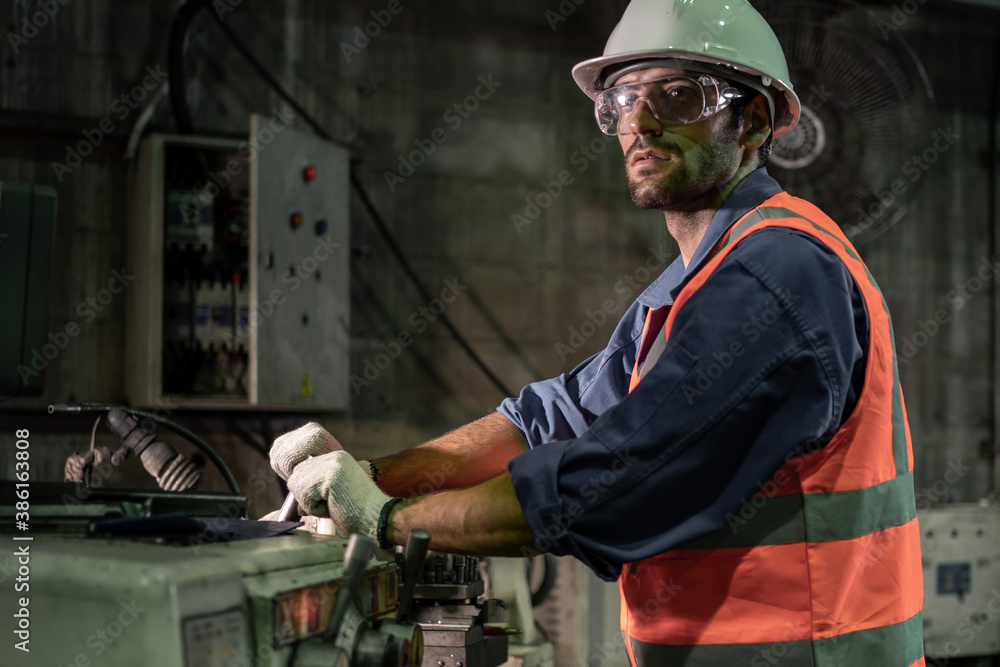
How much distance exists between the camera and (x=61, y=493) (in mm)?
1102

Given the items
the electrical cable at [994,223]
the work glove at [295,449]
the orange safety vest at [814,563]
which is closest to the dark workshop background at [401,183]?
the electrical cable at [994,223]

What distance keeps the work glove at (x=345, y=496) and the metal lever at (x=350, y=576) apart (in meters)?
0.20

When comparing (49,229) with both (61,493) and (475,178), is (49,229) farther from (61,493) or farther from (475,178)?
(475,178)

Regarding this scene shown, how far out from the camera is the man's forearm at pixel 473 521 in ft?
3.45

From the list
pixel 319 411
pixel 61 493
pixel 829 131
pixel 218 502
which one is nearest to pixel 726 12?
pixel 218 502

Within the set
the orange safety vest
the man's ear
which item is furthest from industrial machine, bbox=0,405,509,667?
the man's ear

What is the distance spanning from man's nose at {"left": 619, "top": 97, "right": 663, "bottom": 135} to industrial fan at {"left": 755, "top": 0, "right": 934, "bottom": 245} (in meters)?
2.25

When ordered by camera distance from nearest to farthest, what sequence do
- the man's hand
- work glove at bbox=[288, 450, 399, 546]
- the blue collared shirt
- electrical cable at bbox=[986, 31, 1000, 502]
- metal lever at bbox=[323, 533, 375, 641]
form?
metal lever at bbox=[323, 533, 375, 641], the blue collared shirt, work glove at bbox=[288, 450, 399, 546], the man's hand, electrical cable at bbox=[986, 31, 1000, 502]

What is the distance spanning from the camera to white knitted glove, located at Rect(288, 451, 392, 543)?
112 centimetres

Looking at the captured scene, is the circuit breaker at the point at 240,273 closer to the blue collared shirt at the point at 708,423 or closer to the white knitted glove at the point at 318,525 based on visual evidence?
the white knitted glove at the point at 318,525

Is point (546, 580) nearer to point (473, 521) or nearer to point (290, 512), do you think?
point (290, 512)

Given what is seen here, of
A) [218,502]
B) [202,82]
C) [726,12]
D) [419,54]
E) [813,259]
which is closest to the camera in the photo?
[813,259]

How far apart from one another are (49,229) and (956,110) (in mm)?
4934

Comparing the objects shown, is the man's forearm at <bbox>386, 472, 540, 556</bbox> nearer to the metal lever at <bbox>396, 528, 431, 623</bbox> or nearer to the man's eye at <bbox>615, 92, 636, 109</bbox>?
the metal lever at <bbox>396, 528, 431, 623</bbox>
